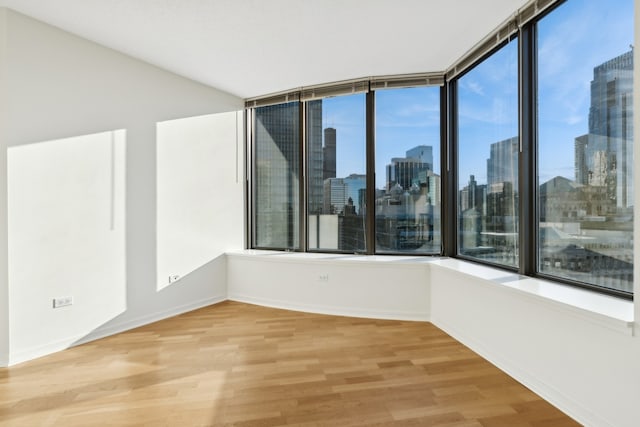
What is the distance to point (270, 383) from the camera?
235 cm

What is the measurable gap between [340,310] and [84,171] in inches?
115

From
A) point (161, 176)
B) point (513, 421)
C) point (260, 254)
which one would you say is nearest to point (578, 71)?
point (513, 421)

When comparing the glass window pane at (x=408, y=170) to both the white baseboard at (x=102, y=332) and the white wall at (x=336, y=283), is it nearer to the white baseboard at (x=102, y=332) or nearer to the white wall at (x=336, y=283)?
the white wall at (x=336, y=283)

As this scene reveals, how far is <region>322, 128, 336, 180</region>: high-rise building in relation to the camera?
14.5 feet

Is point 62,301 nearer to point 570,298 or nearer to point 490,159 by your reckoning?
point 570,298

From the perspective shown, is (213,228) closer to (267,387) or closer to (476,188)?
(267,387)

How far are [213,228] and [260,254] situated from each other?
0.70 m

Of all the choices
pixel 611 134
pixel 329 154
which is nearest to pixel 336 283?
pixel 329 154

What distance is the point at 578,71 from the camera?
2365 millimetres

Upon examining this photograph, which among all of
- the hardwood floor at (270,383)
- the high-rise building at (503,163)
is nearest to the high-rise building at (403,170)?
the high-rise building at (503,163)

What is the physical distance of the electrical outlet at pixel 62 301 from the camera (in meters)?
2.91

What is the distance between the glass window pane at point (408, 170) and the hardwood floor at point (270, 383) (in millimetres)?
1141

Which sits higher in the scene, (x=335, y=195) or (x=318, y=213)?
(x=335, y=195)

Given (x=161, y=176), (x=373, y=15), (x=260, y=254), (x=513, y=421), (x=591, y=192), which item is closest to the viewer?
(x=513, y=421)
